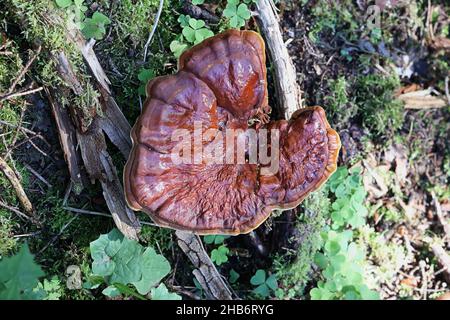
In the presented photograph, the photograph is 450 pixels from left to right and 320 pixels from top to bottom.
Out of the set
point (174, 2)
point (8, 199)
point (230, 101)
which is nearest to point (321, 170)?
point (230, 101)

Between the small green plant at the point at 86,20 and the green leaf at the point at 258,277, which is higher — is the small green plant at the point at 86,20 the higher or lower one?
the higher one

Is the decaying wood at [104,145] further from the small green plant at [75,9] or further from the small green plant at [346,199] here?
the small green plant at [346,199]

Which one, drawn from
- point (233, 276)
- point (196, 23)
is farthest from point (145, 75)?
point (233, 276)

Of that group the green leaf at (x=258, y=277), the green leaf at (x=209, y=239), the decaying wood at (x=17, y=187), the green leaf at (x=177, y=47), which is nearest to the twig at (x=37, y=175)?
the decaying wood at (x=17, y=187)

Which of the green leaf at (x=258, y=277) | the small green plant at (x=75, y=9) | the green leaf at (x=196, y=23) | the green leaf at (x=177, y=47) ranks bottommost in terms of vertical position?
the green leaf at (x=258, y=277)

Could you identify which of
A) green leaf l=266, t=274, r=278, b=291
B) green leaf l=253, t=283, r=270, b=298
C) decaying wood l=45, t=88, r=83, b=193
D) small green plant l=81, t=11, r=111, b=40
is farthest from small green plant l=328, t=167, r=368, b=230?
small green plant l=81, t=11, r=111, b=40

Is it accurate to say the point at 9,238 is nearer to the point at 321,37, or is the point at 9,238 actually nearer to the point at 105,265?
the point at 105,265

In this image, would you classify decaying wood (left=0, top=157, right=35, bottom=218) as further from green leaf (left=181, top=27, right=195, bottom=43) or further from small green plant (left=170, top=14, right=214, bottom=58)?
green leaf (left=181, top=27, right=195, bottom=43)

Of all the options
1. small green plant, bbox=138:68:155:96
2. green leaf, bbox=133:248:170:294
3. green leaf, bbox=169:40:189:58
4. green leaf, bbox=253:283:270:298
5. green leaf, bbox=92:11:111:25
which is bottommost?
green leaf, bbox=253:283:270:298
